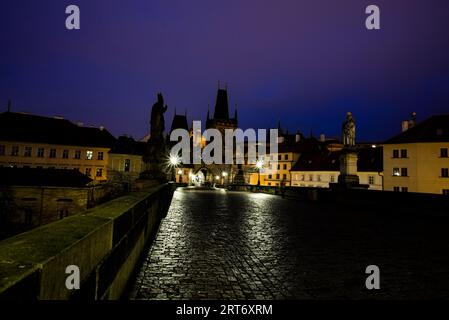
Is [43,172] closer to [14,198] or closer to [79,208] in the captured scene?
[14,198]

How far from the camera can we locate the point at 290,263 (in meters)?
5.44

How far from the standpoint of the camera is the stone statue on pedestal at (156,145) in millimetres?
15156

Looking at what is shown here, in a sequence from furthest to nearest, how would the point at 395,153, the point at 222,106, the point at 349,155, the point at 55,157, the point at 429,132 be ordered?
the point at 222,106 < the point at 55,157 < the point at 395,153 < the point at 429,132 < the point at 349,155

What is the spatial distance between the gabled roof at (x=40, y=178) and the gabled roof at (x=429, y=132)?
39.4m

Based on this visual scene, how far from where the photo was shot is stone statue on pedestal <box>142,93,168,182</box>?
15156mm

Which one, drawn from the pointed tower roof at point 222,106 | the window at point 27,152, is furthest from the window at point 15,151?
the pointed tower roof at point 222,106

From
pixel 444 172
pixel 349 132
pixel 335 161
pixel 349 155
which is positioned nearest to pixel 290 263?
pixel 349 155

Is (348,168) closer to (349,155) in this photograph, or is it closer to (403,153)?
(349,155)

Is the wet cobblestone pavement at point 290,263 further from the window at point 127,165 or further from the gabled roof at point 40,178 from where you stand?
the window at point 127,165

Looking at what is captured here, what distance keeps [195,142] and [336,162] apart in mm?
48193

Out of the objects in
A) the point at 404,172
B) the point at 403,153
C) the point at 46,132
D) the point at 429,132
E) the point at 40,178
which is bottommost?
the point at 40,178

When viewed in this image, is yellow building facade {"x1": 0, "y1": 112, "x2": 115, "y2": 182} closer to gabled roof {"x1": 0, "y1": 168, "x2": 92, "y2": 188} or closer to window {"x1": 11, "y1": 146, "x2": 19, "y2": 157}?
window {"x1": 11, "y1": 146, "x2": 19, "y2": 157}

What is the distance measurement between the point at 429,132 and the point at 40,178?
151 ft
